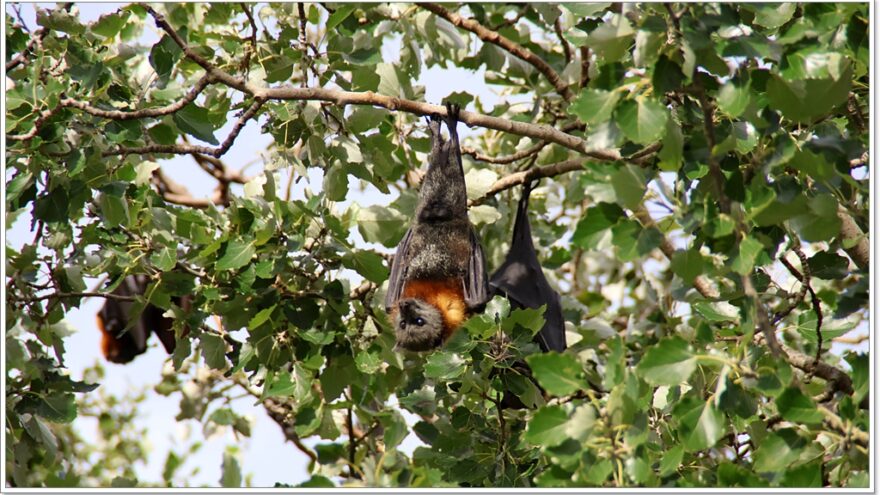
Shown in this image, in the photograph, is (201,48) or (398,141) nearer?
(201,48)

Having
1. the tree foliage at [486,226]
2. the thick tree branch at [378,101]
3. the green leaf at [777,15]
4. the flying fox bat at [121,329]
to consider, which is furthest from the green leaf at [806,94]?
the flying fox bat at [121,329]

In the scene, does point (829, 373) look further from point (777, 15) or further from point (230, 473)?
point (230, 473)

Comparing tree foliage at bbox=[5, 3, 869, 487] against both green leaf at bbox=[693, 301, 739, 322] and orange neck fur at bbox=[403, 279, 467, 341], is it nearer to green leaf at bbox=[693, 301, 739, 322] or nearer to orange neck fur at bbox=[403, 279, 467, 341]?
green leaf at bbox=[693, 301, 739, 322]

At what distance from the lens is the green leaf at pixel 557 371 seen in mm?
3434

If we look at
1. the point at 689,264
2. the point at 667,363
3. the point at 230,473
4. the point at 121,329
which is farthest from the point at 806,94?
the point at 121,329

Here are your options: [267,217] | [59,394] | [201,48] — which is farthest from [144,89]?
[59,394]

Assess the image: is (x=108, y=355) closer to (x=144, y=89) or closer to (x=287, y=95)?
(x=144, y=89)

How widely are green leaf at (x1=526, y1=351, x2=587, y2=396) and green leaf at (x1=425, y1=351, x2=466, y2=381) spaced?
4.87 feet

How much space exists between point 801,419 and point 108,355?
29.8 ft

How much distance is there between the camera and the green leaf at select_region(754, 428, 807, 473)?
3500 millimetres

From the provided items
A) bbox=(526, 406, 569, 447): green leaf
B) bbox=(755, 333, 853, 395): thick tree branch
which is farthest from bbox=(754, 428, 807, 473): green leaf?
bbox=(755, 333, 853, 395): thick tree branch

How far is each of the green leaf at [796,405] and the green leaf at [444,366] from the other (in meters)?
1.93

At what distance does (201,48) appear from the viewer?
611 cm

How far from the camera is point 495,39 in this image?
22.0 feet
